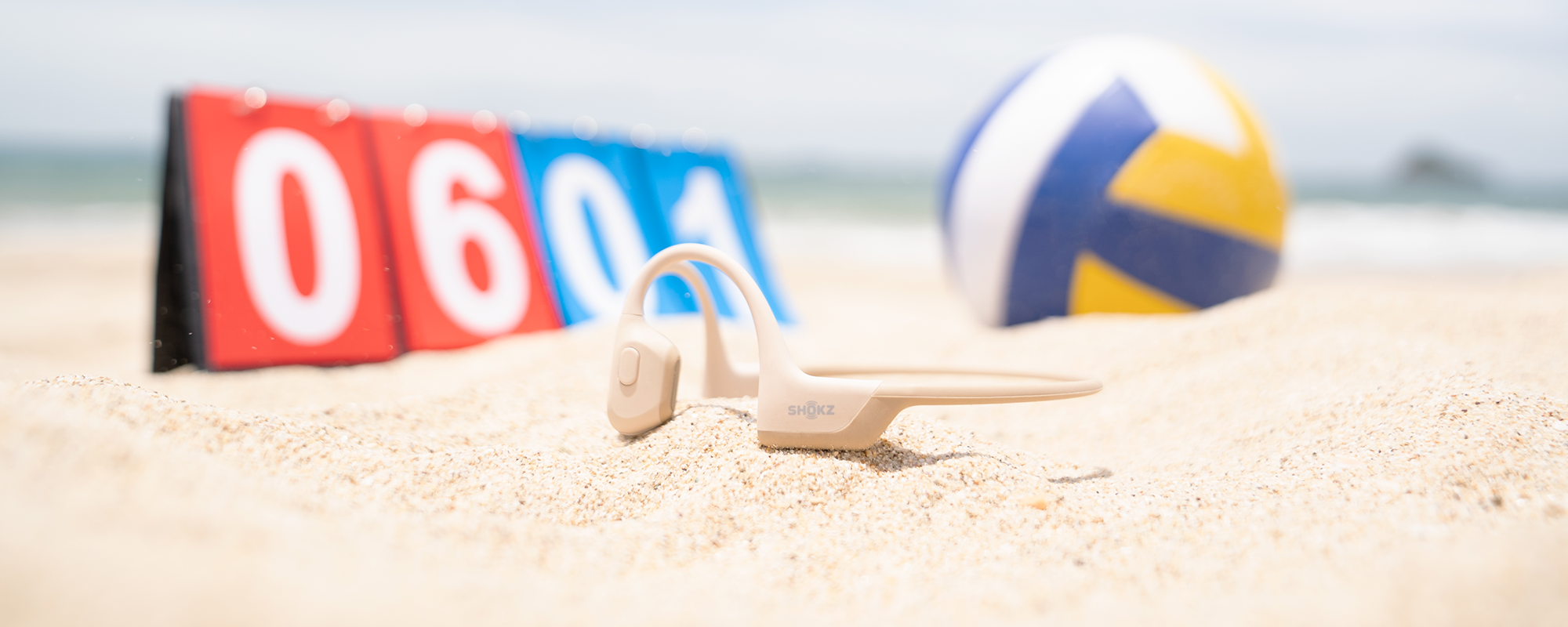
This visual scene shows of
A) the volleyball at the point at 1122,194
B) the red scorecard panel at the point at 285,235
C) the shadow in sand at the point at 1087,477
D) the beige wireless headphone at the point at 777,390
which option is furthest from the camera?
the volleyball at the point at 1122,194

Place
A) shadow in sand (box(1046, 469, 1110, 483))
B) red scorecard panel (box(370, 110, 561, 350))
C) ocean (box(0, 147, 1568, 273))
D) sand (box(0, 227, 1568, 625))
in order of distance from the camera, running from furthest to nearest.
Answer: ocean (box(0, 147, 1568, 273)) → red scorecard panel (box(370, 110, 561, 350)) → shadow in sand (box(1046, 469, 1110, 483)) → sand (box(0, 227, 1568, 625))

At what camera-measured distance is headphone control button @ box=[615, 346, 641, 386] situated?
212cm

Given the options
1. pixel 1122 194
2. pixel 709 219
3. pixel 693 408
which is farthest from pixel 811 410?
pixel 709 219

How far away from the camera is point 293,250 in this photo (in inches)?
140

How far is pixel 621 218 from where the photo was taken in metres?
4.70

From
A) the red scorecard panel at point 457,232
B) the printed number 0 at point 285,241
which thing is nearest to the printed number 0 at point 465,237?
the red scorecard panel at point 457,232

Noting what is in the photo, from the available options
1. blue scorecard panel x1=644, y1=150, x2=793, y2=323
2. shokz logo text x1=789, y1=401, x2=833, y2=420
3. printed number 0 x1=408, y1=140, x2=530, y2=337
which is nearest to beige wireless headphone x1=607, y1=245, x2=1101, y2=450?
shokz logo text x1=789, y1=401, x2=833, y2=420

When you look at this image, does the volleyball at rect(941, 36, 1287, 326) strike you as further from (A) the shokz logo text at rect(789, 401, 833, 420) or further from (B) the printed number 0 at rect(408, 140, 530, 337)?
(A) the shokz logo text at rect(789, 401, 833, 420)

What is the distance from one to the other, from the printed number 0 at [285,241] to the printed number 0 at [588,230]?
942mm

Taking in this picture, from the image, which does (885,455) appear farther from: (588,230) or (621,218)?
(621,218)

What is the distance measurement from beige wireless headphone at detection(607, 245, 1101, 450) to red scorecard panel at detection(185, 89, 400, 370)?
1897mm

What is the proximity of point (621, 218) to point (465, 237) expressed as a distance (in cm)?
87

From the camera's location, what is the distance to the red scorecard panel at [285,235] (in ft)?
11.0

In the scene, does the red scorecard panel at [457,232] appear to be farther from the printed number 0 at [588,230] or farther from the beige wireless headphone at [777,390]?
the beige wireless headphone at [777,390]
